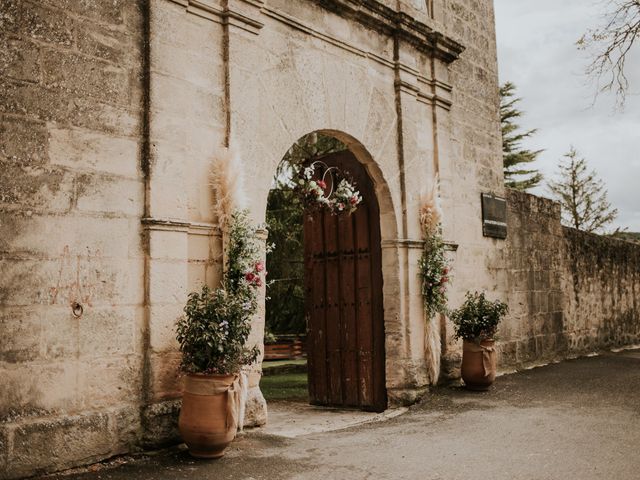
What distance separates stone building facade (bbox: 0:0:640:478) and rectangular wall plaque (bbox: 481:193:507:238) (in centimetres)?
116

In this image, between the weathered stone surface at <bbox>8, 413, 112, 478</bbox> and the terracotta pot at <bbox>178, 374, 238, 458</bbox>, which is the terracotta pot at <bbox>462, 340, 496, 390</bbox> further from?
the weathered stone surface at <bbox>8, 413, 112, 478</bbox>

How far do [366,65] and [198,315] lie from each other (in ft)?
12.1

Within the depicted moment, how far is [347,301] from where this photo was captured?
6961 mm

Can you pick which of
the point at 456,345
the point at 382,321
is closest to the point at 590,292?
the point at 456,345

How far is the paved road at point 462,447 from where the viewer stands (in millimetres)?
3850

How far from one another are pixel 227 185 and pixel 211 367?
1462mm

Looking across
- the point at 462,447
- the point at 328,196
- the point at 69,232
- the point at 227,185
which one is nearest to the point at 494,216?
the point at 328,196

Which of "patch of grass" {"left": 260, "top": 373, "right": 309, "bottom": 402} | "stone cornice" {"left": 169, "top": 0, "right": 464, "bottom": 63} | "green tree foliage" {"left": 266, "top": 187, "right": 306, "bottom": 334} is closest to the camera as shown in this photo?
"stone cornice" {"left": 169, "top": 0, "right": 464, "bottom": 63}

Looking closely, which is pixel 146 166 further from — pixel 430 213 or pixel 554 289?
pixel 554 289

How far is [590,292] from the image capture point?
1112 cm

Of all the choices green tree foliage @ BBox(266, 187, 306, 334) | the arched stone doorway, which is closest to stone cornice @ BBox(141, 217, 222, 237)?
the arched stone doorway

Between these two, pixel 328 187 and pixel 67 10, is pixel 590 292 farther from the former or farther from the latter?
pixel 67 10

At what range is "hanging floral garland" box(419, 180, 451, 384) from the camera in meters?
6.77

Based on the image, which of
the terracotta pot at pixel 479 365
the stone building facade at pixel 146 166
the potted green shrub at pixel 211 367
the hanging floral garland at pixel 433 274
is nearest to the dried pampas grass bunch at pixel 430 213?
the hanging floral garland at pixel 433 274
